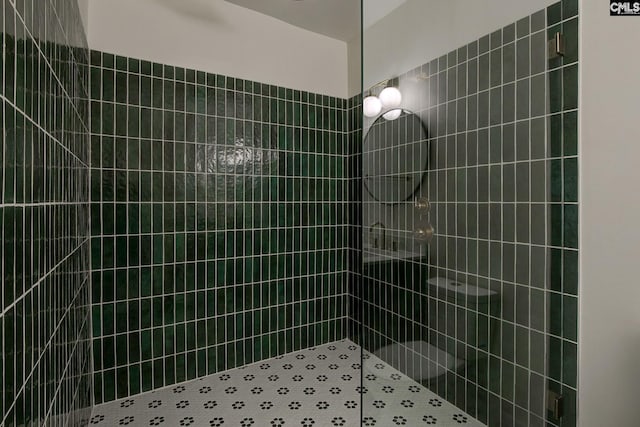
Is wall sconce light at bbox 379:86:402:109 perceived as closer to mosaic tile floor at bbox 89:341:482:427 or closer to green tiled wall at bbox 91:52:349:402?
green tiled wall at bbox 91:52:349:402

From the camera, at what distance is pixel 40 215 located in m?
0.79

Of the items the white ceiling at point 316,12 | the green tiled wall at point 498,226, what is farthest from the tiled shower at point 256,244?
the white ceiling at point 316,12

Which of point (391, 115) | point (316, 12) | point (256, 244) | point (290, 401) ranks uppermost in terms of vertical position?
point (316, 12)

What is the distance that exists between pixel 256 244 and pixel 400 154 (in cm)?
122

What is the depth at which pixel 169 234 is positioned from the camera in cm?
199

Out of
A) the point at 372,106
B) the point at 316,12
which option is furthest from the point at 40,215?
the point at 316,12

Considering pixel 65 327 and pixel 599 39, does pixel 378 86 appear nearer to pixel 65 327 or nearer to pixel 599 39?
pixel 599 39

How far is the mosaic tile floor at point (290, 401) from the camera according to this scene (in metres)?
1.52

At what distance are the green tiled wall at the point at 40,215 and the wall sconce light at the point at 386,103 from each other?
113cm

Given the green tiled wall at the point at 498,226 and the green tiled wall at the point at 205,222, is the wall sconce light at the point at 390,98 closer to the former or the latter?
the green tiled wall at the point at 498,226

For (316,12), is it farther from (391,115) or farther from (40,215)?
(40,215)

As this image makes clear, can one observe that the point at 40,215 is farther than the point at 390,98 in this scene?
No

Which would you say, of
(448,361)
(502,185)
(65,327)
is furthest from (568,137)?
(65,327)

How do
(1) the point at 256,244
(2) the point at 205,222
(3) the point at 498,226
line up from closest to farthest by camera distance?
(3) the point at 498,226
(2) the point at 205,222
(1) the point at 256,244
